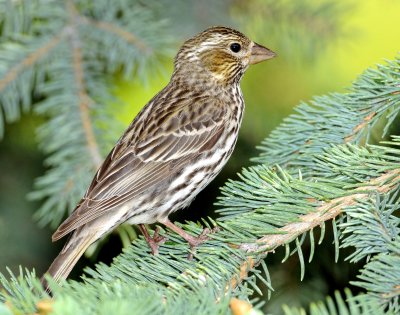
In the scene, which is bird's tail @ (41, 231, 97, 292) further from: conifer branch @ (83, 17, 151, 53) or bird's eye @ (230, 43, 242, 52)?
bird's eye @ (230, 43, 242, 52)

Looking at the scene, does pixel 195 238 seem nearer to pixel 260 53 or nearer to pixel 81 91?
pixel 81 91

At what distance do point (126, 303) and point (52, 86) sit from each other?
9.10 feet

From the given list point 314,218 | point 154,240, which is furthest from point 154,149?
point 314,218

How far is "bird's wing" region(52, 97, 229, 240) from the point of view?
412 cm

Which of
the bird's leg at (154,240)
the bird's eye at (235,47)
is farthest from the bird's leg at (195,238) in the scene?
the bird's eye at (235,47)

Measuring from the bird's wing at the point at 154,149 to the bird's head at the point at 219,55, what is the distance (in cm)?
35

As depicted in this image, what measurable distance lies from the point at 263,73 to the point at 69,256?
7.46 ft

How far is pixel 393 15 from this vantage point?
5.27 m

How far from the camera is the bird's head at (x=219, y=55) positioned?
4953mm

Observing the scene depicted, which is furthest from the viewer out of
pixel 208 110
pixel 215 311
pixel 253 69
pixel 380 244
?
pixel 253 69

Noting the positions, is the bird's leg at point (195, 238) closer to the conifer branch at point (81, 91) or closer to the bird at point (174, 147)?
the bird at point (174, 147)

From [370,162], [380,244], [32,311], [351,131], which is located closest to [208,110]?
[351,131]

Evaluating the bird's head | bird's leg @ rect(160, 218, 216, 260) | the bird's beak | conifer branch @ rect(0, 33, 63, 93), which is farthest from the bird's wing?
bird's leg @ rect(160, 218, 216, 260)

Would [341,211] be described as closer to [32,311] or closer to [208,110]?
[32,311]
